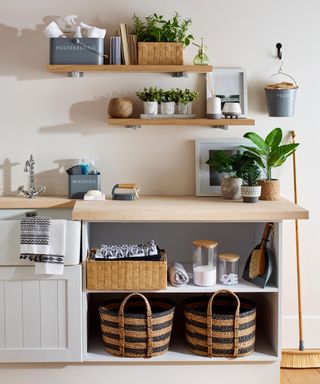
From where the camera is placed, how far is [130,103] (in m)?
3.81

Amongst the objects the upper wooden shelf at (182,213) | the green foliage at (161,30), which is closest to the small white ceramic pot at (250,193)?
the upper wooden shelf at (182,213)

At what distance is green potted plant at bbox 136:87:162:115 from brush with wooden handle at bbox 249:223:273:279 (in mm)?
871

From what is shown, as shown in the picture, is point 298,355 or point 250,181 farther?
point 298,355

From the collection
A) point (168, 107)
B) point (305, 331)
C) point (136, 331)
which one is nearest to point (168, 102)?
point (168, 107)

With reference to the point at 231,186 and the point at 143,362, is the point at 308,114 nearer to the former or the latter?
the point at 231,186

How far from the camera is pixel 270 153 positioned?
3787 millimetres

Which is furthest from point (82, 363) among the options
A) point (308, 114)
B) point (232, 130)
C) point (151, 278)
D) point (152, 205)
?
point (308, 114)

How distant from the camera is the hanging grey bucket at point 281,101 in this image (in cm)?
385

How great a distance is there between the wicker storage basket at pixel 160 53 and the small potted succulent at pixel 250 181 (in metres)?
0.66

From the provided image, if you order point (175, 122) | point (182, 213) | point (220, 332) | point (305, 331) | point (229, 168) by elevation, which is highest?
point (175, 122)

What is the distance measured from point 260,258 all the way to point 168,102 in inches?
38.5

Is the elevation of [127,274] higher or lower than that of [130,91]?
lower

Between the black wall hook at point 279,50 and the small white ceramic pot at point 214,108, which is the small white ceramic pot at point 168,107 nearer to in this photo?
the small white ceramic pot at point 214,108

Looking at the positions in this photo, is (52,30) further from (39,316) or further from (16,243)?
(39,316)
